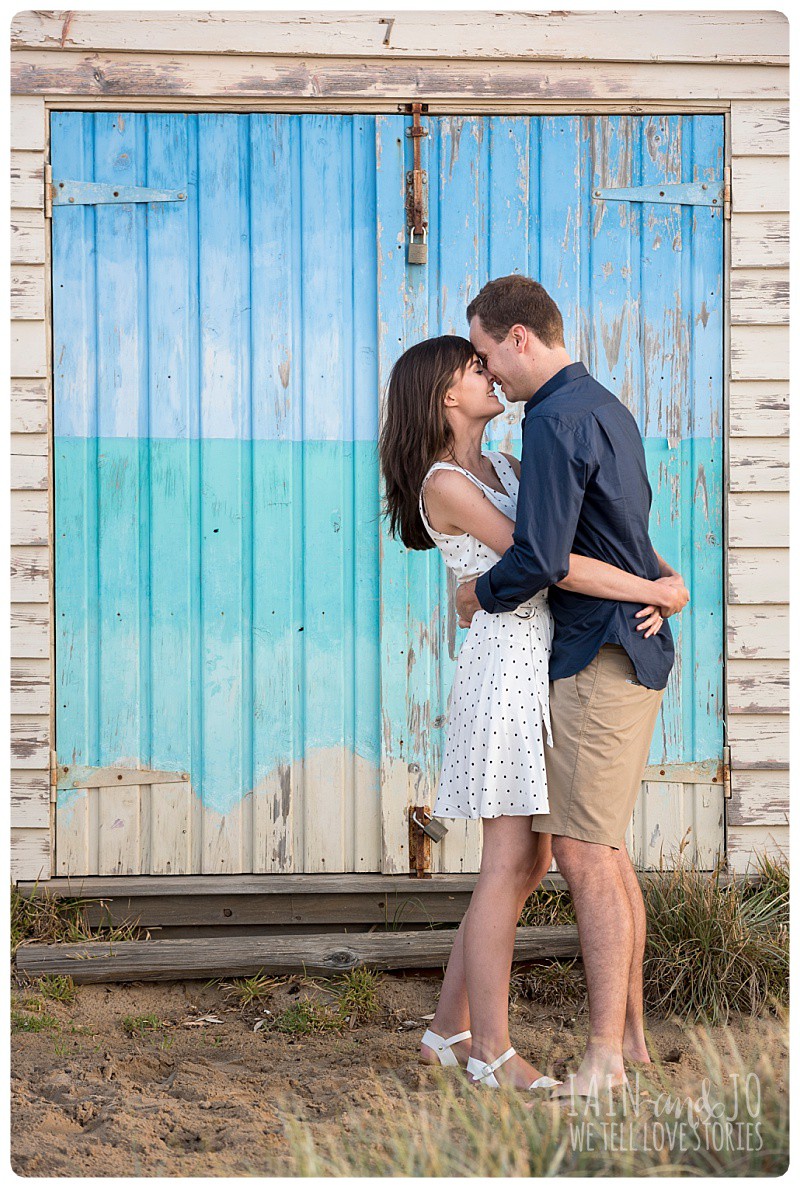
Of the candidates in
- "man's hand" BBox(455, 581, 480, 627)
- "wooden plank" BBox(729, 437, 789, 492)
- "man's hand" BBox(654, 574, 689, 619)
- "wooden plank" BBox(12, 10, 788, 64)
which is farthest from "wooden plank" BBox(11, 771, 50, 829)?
"wooden plank" BBox(729, 437, 789, 492)

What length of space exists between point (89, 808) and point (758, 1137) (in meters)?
2.68

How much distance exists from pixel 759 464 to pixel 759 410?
0.21m

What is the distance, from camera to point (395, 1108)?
8.77ft

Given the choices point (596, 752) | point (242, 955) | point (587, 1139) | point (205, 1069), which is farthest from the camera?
point (242, 955)

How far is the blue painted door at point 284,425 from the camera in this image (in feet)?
13.1

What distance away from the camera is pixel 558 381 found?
275cm

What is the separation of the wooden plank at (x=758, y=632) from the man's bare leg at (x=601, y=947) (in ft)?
5.25

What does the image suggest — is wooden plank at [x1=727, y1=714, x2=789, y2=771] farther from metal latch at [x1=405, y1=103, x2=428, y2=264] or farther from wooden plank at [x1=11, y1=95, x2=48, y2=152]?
wooden plank at [x1=11, y1=95, x2=48, y2=152]

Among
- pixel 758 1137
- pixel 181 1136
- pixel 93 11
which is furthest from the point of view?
pixel 93 11

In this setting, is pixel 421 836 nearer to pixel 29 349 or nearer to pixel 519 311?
pixel 519 311

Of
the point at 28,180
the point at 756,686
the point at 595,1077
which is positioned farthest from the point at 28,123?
the point at 595,1077

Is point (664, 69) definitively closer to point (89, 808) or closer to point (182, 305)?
point (182, 305)

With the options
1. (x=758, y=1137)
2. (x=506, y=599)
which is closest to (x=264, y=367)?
(x=506, y=599)

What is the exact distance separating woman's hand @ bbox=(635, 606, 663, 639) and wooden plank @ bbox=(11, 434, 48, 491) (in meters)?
2.36
